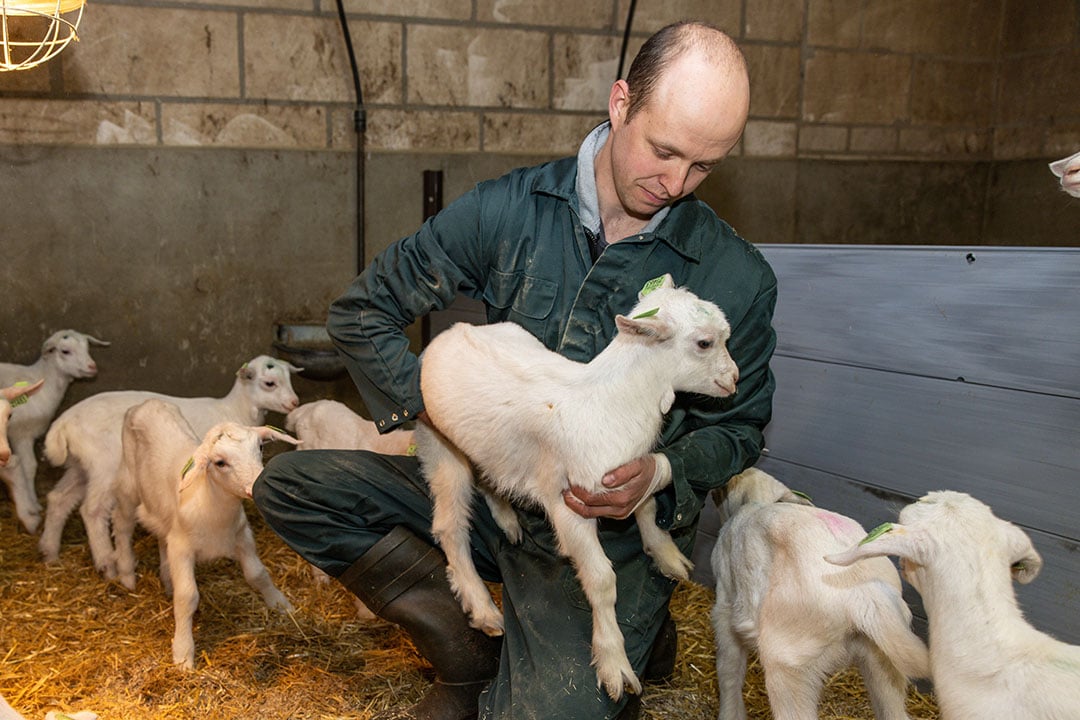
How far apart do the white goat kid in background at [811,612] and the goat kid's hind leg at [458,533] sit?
2.51 ft

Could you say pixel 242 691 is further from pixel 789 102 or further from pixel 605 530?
pixel 789 102

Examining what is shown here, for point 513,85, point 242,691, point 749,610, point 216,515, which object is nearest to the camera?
point 749,610

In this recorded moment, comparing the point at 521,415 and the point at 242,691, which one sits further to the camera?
the point at 242,691

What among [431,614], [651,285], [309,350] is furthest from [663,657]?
[309,350]

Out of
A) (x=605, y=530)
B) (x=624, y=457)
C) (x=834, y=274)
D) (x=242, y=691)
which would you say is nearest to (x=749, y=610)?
(x=605, y=530)

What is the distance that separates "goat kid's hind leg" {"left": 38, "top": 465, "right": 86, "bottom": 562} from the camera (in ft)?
15.3

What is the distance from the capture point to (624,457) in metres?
2.51

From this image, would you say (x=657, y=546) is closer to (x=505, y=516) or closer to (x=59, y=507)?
(x=505, y=516)

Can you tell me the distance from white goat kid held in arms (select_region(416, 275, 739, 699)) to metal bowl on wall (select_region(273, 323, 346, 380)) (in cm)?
264

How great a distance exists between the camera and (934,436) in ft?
10.3

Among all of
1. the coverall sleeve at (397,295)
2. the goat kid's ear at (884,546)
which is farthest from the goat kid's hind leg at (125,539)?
the goat kid's ear at (884,546)

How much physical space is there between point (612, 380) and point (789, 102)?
507 centimetres

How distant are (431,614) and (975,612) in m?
1.58

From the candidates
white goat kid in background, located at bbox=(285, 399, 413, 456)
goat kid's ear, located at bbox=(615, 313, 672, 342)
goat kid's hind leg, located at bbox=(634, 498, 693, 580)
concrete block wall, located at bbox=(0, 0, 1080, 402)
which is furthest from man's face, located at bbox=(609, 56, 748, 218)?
concrete block wall, located at bbox=(0, 0, 1080, 402)
